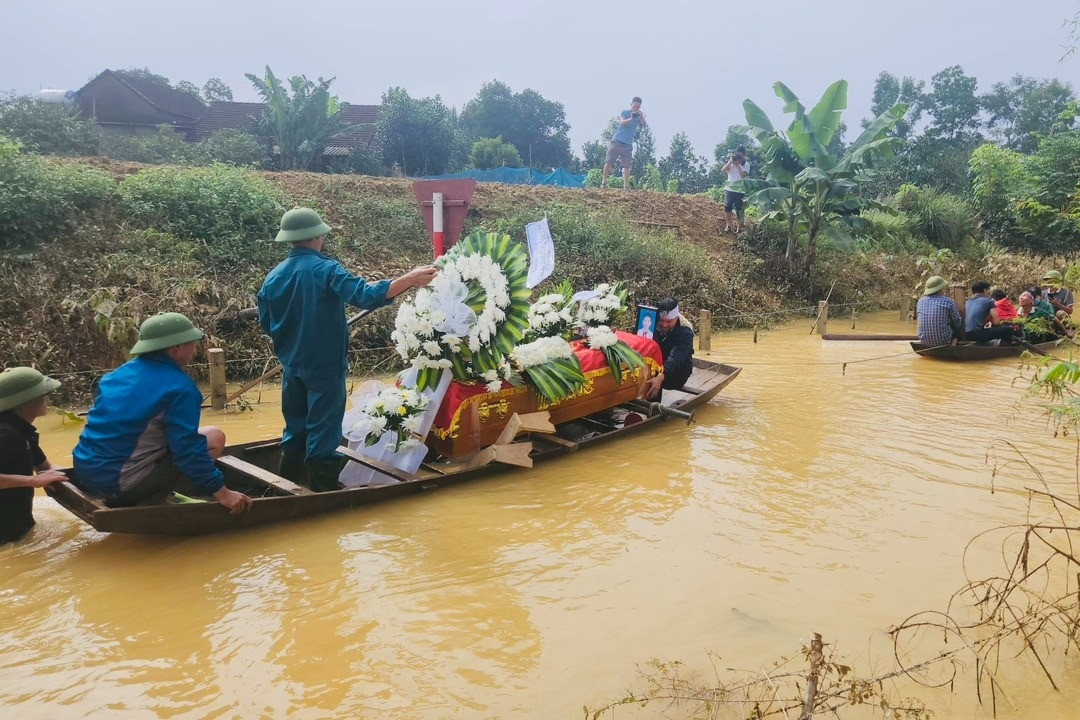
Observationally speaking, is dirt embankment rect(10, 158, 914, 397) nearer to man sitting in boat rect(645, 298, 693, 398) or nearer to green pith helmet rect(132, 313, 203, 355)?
man sitting in boat rect(645, 298, 693, 398)

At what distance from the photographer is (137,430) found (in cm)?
430

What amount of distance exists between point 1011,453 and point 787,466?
226 cm

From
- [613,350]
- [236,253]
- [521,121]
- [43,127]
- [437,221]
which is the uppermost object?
[521,121]

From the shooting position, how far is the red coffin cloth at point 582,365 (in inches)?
231

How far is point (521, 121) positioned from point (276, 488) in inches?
1533

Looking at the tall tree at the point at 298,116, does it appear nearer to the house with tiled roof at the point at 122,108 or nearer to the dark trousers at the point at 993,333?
the house with tiled roof at the point at 122,108

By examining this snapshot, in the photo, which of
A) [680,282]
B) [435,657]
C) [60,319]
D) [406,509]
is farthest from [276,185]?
[435,657]

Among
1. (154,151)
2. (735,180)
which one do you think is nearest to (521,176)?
(735,180)

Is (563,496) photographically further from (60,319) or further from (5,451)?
(60,319)

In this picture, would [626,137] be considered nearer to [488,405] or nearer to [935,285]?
[935,285]

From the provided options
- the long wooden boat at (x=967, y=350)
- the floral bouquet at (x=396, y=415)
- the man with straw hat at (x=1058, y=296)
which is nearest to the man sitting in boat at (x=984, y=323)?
the long wooden boat at (x=967, y=350)

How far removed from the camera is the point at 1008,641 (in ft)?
12.3

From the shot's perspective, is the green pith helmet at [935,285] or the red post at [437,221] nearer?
the red post at [437,221]

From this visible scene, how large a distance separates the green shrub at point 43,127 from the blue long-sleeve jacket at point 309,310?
14.9 meters
